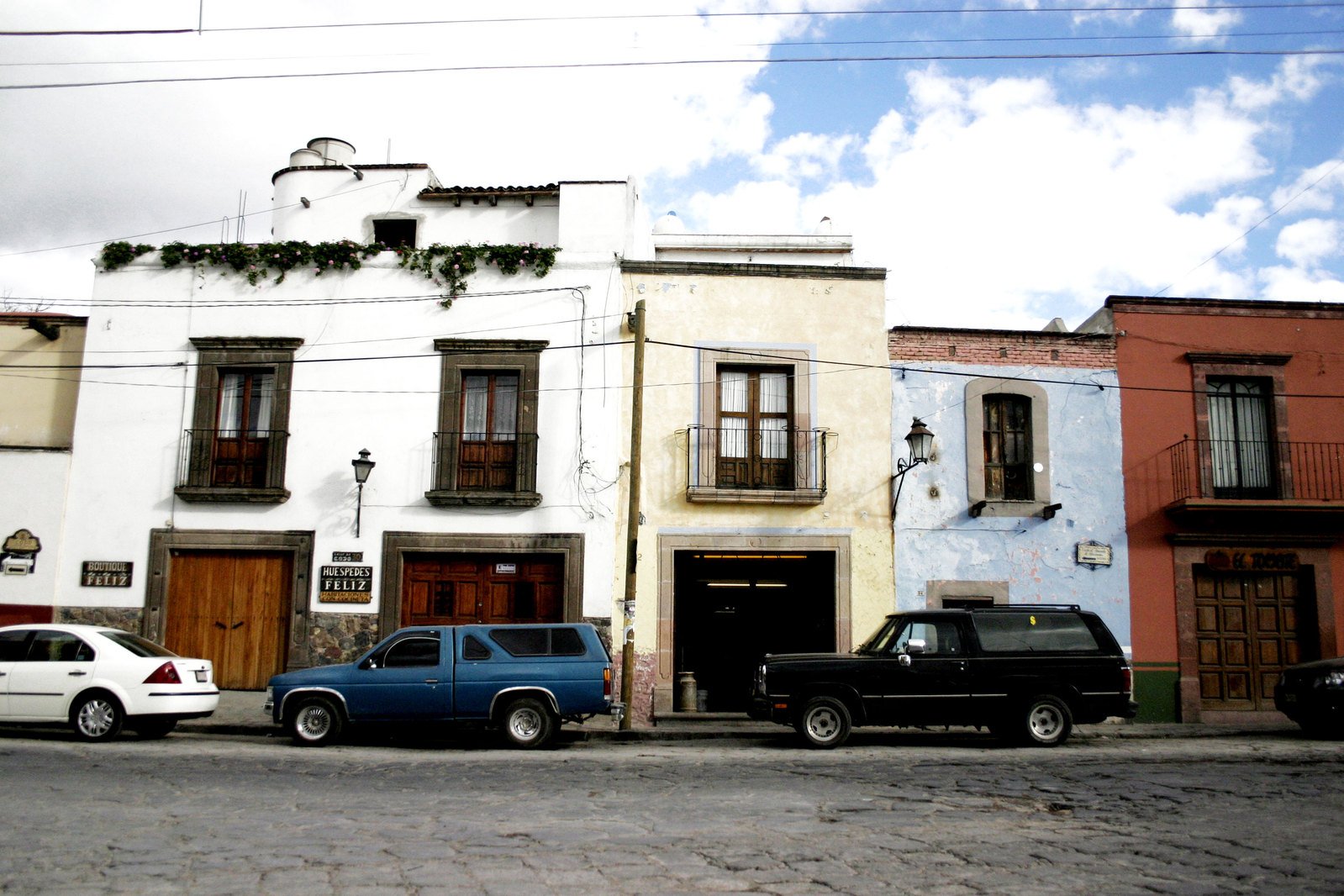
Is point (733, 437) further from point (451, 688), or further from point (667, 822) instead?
point (667, 822)

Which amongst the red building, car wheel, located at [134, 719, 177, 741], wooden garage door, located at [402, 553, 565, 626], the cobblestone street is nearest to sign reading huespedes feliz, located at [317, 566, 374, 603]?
wooden garage door, located at [402, 553, 565, 626]

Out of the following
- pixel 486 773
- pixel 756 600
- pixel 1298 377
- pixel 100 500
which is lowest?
pixel 486 773

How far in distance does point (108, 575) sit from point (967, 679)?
13536mm

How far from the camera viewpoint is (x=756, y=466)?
1764cm

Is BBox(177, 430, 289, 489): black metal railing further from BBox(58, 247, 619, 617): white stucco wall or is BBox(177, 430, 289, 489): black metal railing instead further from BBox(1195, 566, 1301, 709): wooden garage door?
BBox(1195, 566, 1301, 709): wooden garage door

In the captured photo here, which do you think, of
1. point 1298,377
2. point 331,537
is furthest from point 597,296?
point 1298,377

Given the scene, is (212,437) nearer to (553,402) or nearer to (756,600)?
(553,402)

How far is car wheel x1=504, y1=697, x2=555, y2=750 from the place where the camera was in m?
13.2

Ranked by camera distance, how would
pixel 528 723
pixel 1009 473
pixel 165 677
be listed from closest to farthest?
pixel 165 677
pixel 528 723
pixel 1009 473

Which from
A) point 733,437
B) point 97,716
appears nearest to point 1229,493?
point 733,437

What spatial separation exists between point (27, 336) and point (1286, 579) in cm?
2185

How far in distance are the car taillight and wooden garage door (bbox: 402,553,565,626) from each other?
4.56 metres

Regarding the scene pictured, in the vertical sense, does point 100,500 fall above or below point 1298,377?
below

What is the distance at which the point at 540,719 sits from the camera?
13195 millimetres
